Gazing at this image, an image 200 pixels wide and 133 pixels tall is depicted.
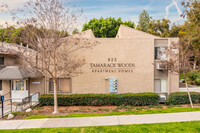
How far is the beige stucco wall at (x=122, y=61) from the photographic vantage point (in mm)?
16312

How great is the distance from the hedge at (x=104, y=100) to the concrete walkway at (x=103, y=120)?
17.3ft

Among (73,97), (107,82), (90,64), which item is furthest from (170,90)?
(73,97)

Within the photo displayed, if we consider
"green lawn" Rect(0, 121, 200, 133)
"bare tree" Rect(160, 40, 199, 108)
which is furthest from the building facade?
"green lawn" Rect(0, 121, 200, 133)

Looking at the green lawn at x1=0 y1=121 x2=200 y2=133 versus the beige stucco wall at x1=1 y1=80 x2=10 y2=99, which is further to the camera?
the beige stucco wall at x1=1 y1=80 x2=10 y2=99

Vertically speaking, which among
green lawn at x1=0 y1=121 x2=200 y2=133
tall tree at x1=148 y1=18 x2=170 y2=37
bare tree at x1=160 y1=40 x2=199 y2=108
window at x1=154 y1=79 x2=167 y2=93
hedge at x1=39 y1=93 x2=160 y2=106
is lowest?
hedge at x1=39 y1=93 x2=160 y2=106

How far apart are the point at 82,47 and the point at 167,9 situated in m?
16.7

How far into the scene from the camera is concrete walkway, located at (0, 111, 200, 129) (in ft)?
26.3

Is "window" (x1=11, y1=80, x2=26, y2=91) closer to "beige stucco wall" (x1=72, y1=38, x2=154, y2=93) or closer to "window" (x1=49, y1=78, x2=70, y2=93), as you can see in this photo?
"window" (x1=49, y1=78, x2=70, y2=93)

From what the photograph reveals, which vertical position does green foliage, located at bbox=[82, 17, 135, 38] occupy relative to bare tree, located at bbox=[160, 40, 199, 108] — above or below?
above

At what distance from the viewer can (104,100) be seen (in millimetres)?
14539

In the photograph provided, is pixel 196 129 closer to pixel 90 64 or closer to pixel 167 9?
pixel 90 64

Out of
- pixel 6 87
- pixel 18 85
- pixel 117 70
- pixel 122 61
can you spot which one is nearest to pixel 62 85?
pixel 18 85

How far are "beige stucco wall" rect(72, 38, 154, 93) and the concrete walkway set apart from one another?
23.8ft

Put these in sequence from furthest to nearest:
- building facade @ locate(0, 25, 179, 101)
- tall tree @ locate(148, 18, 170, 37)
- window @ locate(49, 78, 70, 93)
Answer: tall tree @ locate(148, 18, 170, 37) < window @ locate(49, 78, 70, 93) < building facade @ locate(0, 25, 179, 101)
